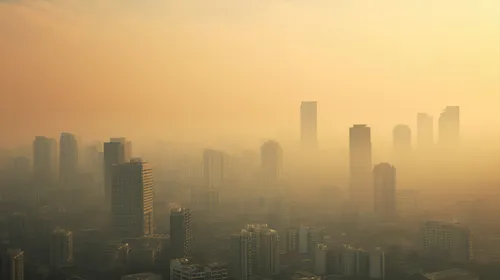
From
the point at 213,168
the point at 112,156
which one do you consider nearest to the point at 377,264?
the point at 213,168

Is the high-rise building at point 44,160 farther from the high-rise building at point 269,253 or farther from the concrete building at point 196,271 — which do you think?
the high-rise building at point 269,253

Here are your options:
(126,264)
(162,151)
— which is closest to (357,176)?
(162,151)

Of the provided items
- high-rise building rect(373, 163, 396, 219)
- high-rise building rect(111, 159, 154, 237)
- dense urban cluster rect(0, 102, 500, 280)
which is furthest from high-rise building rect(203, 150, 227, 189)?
high-rise building rect(373, 163, 396, 219)

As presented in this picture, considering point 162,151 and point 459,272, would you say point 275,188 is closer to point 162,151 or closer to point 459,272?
point 162,151

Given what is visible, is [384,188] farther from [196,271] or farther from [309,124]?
[196,271]

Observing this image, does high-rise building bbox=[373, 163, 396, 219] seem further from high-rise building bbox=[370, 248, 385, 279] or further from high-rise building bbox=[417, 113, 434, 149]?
high-rise building bbox=[370, 248, 385, 279]

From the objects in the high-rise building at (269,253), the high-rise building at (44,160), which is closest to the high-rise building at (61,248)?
the high-rise building at (44,160)
